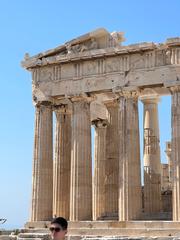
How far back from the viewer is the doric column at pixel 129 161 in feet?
93.8

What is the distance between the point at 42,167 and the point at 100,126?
5475 millimetres

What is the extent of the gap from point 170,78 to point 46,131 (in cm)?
863

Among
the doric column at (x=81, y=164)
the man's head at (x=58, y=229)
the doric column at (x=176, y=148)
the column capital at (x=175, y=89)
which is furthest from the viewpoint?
the doric column at (x=81, y=164)

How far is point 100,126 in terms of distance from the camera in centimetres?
3531

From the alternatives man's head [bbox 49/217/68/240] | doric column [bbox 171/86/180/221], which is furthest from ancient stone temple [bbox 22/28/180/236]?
man's head [bbox 49/217/68/240]

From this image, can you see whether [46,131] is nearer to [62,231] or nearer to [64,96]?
[64,96]

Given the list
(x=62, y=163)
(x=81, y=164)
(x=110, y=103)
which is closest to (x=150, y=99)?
(x=110, y=103)

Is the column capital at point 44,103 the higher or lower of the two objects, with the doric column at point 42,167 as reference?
higher

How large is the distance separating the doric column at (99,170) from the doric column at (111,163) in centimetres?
36

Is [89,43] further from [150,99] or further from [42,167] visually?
[42,167]

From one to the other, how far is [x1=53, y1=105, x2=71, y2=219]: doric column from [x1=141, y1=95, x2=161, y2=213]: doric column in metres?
4.94

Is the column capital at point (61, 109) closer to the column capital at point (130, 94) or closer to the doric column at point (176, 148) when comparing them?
the column capital at point (130, 94)

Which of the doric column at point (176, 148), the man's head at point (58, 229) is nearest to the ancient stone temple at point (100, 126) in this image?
the doric column at point (176, 148)

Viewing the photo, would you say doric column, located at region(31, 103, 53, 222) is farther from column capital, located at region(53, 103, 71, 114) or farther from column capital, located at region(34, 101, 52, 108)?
column capital, located at region(53, 103, 71, 114)
